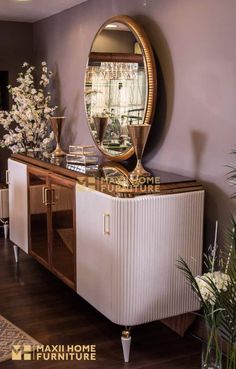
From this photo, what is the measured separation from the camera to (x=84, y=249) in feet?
9.53

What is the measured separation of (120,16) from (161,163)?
3.44 ft

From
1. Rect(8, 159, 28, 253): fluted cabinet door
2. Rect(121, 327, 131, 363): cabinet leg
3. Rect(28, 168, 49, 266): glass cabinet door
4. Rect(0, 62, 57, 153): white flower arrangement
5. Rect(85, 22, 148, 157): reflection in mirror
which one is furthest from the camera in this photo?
Rect(0, 62, 57, 153): white flower arrangement

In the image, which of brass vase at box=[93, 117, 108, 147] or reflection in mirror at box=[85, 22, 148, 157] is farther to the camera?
brass vase at box=[93, 117, 108, 147]

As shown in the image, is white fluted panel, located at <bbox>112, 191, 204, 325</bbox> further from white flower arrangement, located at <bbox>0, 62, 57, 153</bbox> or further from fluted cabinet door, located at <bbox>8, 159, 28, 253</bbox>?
white flower arrangement, located at <bbox>0, 62, 57, 153</bbox>

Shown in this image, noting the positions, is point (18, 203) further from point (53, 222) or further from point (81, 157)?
point (81, 157)

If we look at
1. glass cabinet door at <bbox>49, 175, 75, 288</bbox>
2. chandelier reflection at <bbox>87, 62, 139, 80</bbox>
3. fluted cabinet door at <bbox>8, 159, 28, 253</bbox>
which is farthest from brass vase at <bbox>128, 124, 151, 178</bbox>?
fluted cabinet door at <bbox>8, 159, 28, 253</bbox>

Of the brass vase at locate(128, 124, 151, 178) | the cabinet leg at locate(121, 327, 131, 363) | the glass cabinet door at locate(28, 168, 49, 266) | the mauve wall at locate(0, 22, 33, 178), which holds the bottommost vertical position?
the cabinet leg at locate(121, 327, 131, 363)

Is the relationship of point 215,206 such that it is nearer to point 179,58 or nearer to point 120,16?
point 179,58

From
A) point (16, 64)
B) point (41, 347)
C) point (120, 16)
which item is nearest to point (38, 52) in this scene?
point (16, 64)

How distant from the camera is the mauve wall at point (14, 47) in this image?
5102mm

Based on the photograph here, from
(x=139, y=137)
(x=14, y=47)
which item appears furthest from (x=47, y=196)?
(x=14, y=47)

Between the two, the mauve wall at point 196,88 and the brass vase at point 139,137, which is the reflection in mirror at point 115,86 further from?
the brass vase at point 139,137

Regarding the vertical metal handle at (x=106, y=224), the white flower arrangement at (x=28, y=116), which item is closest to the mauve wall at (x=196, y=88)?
the vertical metal handle at (x=106, y=224)

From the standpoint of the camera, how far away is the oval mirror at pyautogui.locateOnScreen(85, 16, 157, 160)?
3129 mm
